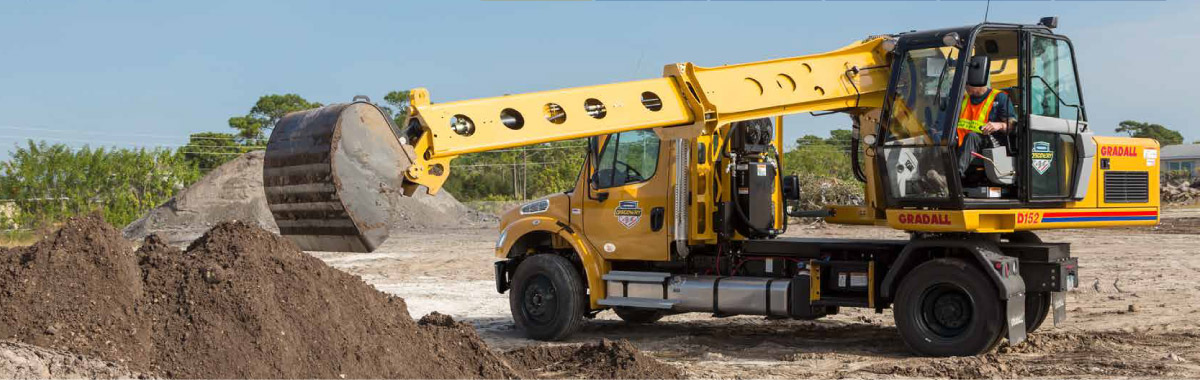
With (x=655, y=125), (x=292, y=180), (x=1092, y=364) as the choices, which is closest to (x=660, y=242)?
(x=655, y=125)

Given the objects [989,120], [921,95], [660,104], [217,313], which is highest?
[921,95]

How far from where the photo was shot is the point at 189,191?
3875cm

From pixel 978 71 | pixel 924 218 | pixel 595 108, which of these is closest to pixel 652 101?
pixel 595 108

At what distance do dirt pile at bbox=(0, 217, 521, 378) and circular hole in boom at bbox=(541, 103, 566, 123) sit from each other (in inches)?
73.8

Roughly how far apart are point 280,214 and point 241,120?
→ 5304 centimetres

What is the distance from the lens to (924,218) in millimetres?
10508

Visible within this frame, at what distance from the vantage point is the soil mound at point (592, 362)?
9.12 metres

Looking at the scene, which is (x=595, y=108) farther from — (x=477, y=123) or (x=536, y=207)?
(x=536, y=207)

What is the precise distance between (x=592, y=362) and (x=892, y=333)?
4.45m

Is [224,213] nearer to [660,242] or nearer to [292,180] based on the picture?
[660,242]

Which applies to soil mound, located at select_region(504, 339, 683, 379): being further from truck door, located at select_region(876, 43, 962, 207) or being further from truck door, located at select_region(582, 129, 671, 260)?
truck door, located at select_region(876, 43, 962, 207)

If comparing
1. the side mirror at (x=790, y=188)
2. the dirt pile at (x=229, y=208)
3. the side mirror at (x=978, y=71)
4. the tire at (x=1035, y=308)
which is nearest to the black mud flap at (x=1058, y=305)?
the tire at (x=1035, y=308)

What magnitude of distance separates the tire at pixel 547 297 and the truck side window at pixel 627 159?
1.06 m

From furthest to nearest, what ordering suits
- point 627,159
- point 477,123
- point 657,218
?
point 627,159, point 657,218, point 477,123
